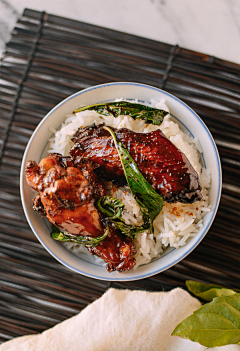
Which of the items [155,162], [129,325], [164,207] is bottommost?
[129,325]

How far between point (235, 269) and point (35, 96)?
9.57ft

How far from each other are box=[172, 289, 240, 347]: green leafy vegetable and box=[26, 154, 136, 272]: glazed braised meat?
2.35 ft

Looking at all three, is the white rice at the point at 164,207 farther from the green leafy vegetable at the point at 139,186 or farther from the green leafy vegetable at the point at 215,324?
the green leafy vegetable at the point at 215,324

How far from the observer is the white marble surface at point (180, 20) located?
141 inches

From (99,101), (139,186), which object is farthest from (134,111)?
(139,186)

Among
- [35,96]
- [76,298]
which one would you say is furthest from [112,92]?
[76,298]

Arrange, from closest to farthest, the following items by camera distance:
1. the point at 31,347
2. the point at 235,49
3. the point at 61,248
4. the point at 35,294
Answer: the point at 61,248 → the point at 31,347 → the point at 35,294 → the point at 235,49

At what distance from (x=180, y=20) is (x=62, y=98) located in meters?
1.80

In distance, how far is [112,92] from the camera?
9.41 feet

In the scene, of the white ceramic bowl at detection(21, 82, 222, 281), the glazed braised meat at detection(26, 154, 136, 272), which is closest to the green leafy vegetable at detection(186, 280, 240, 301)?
the white ceramic bowl at detection(21, 82, 222, 281)

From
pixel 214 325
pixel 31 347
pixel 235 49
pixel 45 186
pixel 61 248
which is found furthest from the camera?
pixel 235 49

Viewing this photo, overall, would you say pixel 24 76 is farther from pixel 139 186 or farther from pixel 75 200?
pixel 139 186

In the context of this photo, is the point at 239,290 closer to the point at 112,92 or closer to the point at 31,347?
the point at 31,347

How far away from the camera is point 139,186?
244cm
